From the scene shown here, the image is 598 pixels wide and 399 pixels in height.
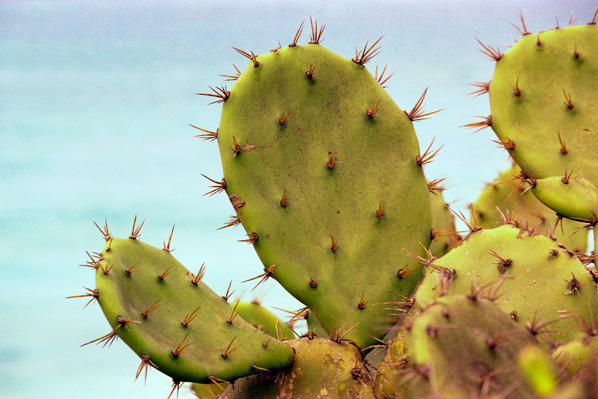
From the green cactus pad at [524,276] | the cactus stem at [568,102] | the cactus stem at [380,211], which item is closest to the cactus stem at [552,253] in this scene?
the green cactus pad at [524,276]

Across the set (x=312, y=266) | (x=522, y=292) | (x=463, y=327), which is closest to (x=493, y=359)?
(x=463, y=327)

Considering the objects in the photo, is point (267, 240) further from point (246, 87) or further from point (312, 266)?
point (246, 87)

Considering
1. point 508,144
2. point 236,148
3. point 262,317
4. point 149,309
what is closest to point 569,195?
point 508,144

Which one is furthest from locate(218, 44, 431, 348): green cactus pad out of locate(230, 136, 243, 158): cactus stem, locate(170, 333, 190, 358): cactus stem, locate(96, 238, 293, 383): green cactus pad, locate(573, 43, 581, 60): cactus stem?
locate(573, 43, 581, 60): cactus stem

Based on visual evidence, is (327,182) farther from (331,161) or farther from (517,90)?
(517,90)

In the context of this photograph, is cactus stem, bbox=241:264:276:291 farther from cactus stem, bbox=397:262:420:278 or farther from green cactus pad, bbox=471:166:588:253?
green cactus pad, bbox=471:166:588:253

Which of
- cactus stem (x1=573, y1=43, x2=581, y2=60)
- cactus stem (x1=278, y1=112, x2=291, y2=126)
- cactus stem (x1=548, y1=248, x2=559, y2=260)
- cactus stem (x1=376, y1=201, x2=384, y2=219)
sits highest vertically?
cactus stem (x1=278, y1=112, x2=291, y2=126)
